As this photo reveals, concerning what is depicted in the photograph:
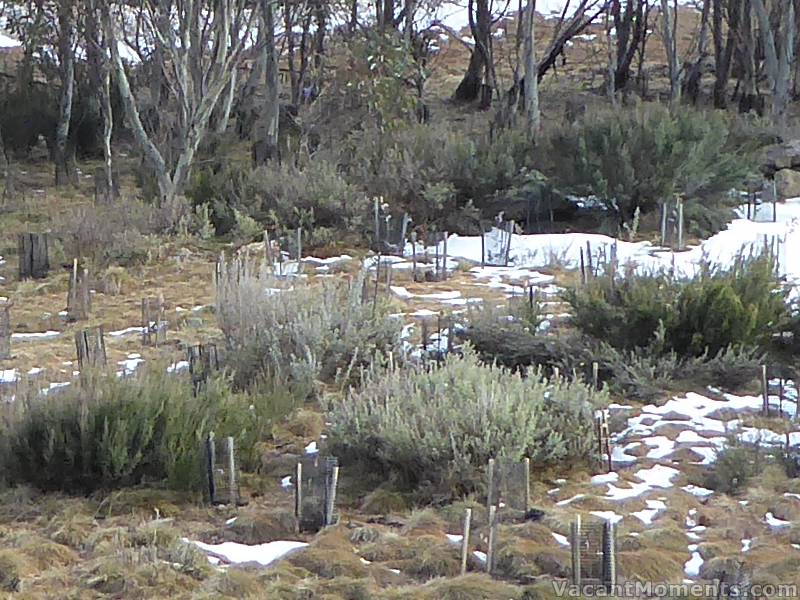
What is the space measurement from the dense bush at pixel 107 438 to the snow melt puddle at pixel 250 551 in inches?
19.6

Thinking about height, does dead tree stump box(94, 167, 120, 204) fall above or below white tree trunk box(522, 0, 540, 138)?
below

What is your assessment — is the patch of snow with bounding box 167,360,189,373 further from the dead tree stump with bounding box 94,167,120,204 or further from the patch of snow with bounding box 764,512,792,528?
the dead tree stump with bounding box 94,167,120,204

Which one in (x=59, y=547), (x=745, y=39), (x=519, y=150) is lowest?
(x=59, y=547)

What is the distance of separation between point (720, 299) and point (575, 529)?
2535mm

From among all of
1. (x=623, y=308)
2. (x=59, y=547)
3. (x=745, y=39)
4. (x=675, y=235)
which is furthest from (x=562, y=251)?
(x=745, y=39)

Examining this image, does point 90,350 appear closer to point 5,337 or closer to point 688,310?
point 5,337

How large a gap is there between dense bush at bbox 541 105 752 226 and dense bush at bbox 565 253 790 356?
3.95m

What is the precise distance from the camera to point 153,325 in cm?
671

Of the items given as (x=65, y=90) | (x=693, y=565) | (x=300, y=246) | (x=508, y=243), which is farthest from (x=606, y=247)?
(x=65, y=90)

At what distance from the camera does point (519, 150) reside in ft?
Result: 36.6

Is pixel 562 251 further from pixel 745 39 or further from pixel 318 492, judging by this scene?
pixel 745 39

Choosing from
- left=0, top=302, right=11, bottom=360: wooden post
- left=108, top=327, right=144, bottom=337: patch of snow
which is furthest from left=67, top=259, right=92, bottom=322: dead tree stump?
left=0, top=302, right=11, bottom=360: wooden post

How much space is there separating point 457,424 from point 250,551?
977 millimetres

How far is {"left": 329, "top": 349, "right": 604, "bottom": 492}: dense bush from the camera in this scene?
4.24m
